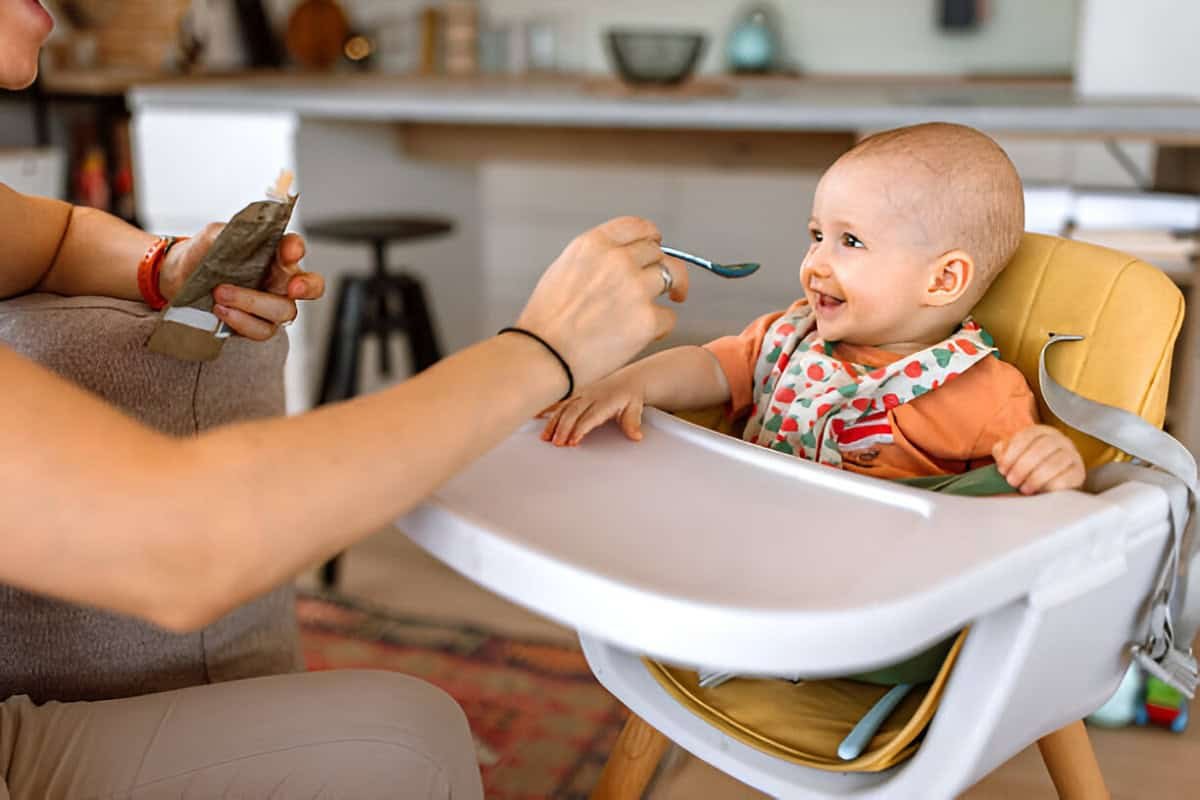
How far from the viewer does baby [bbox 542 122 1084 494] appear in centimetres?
113

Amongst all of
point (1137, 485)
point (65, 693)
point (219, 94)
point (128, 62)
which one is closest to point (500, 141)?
point (219, 94)

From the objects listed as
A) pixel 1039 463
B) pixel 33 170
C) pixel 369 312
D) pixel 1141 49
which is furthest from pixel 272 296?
pixel 33 170

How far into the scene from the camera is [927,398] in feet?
3.82

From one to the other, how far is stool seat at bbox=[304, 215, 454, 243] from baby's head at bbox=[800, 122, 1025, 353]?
1.69 metres

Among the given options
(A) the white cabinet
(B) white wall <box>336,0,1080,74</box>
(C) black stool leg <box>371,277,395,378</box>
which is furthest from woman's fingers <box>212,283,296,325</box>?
(B) white wall <box>336,0,1080,74</box>

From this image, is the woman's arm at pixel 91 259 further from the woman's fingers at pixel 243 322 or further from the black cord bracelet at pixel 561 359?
the black cord bracelet at pixel 561 359

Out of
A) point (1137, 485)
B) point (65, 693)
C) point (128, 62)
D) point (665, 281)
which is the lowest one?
point (65, 693)

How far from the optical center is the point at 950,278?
1.16 m

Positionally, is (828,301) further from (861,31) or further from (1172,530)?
(861,31)

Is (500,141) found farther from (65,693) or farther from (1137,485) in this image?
(1137,485)

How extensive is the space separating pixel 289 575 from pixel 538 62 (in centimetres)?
373

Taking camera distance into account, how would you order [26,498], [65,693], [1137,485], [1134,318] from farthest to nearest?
[65,693]
[1134,318]
[1137,485]
[26,498]

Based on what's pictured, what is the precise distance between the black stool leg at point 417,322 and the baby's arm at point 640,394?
1517mm

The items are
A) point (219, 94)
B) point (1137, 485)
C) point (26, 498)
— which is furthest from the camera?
point (219, 94)
